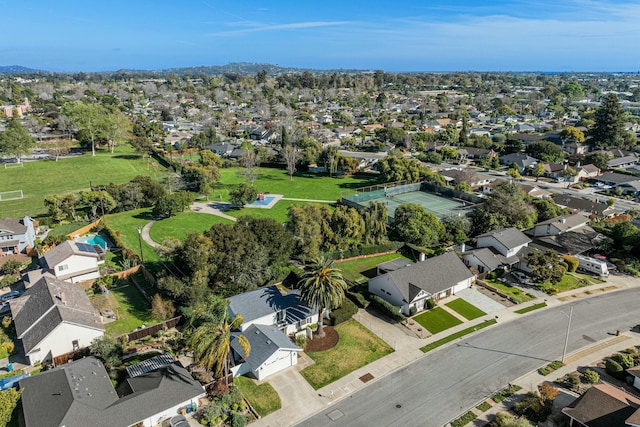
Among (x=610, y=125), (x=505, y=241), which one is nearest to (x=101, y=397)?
(x=505, y=241)

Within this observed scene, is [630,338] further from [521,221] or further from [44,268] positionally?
[44,268]

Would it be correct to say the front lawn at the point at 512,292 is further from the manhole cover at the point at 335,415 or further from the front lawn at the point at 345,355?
the manhole cover at the point at 335,415

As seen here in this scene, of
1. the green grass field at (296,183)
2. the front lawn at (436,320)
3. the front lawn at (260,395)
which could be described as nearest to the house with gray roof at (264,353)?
the front lawn at (260,395)

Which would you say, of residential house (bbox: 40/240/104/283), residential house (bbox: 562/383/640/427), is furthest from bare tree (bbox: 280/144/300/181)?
residential house (bbox: 562/383/640/427)

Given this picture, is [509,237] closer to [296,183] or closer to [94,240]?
[296,183]

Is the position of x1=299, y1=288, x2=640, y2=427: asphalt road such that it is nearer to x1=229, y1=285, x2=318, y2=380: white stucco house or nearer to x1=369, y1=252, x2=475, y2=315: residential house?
x1=229, y1=285, x2=318, y2=380: white stucco house

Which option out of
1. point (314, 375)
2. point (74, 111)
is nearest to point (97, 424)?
point (314, 375)
